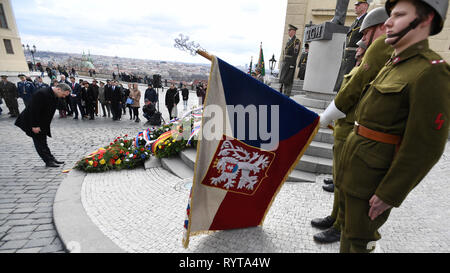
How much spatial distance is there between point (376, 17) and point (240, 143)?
5.94 ft

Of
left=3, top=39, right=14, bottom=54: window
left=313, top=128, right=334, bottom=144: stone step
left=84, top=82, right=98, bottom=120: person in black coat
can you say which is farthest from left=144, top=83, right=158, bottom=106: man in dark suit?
left=3, top=39, right=14, bottom=54: window

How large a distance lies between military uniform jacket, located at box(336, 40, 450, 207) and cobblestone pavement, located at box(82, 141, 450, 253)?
4.72ft

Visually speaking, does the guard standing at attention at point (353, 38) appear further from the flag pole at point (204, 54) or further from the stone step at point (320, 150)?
the flag pole at point (204, 54)

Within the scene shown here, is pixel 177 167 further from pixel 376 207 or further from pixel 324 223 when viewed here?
pixel 376 207

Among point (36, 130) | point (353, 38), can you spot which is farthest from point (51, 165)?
point (353, 38)

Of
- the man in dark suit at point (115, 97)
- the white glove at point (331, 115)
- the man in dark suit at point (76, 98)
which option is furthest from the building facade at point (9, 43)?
the white glove at point (331, 115)

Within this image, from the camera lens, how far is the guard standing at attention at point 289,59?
829cm

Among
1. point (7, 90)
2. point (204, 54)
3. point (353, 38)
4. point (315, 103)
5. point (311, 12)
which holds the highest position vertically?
point (311, 12)

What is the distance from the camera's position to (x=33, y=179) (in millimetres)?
4375

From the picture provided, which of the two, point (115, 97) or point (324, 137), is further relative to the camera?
point (115, 97)

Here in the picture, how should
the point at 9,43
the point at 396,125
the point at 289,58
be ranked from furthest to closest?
the point at 9,43 < the point at 289,58 < the point at 396,125

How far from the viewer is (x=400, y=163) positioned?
51.4 inches

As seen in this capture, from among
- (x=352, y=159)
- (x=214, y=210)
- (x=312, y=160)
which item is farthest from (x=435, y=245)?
(x=214, y=210)
